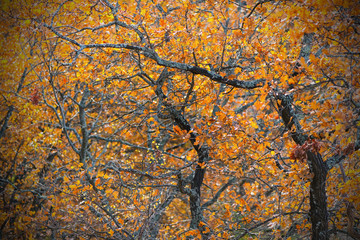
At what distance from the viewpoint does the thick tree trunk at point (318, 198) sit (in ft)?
14.2

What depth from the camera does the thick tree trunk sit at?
4328 mm

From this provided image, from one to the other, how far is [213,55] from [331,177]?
3482mm

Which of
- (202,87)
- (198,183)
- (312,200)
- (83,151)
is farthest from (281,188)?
(83,151)

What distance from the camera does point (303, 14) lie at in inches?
141

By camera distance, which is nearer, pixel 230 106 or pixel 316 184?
pixel 316 184

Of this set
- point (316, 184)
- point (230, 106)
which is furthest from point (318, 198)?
point (230, 106)

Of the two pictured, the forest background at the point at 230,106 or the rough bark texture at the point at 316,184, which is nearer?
the forest background at the point at 230,106

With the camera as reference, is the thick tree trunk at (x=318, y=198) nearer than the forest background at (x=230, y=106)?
No

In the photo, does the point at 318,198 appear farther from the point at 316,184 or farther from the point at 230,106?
the point at 230,106

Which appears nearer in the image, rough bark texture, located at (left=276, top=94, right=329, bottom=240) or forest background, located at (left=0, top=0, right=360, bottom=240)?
forest background, located at (left=0, top=0, right=360, bottom=240)

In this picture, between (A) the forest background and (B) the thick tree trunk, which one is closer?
(A) the forest background

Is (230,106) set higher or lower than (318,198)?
higher

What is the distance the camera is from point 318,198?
14.5 ft

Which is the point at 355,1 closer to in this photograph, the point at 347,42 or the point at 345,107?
the point at 347,42
